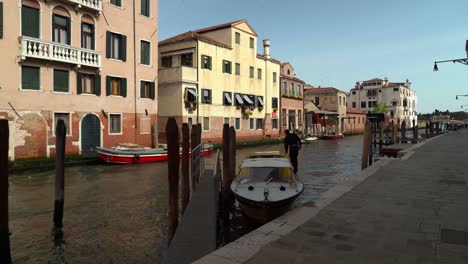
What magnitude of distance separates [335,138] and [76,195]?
40.0 meters

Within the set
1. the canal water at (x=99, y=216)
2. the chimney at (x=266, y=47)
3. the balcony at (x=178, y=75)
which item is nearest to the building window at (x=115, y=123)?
the canal water at (x=99, y=216)

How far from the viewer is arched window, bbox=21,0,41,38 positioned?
1840 cm

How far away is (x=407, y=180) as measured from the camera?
378 inches

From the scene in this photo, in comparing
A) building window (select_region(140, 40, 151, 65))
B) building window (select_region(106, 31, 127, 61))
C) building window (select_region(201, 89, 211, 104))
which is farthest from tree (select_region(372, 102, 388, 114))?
building window (select_region(106, 31, 127, 61))

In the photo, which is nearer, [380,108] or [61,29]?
[61,29]

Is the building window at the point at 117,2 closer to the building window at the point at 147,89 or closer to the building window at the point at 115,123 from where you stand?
the building window at the point at 147,89

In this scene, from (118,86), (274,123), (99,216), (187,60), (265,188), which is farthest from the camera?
(274,123)

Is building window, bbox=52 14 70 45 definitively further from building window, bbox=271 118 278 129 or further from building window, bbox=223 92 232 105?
building window, bbox=271 118 278 129

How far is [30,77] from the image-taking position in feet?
61.6

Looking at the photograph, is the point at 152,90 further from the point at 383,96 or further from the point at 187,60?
the point at 383,96

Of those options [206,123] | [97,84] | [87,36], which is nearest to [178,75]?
[206,123]

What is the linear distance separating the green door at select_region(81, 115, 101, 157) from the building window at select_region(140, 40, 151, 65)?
5.70m

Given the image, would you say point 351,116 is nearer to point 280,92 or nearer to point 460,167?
point 280,92

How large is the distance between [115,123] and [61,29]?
648 cm
